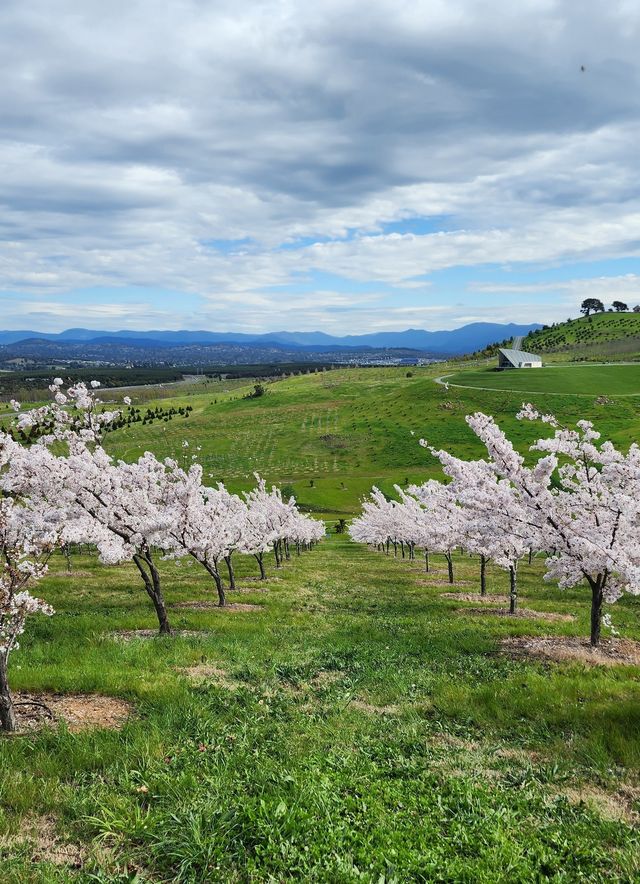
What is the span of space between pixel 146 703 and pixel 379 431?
131907 mm

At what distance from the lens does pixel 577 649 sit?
1605 cm

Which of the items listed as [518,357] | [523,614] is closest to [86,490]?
[523,614]

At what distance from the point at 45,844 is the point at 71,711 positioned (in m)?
4.25

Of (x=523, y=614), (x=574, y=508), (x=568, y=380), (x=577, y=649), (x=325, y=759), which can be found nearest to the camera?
(x=325, y=759)

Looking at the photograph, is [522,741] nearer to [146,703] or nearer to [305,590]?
[146,703]

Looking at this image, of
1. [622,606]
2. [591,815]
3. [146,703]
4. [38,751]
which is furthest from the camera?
[622,606]

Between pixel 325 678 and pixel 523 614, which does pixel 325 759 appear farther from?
pixel 523 614

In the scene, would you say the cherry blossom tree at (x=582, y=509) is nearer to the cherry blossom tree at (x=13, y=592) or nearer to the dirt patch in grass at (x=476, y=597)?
the dirt patch in grass at (x=476, y=597)

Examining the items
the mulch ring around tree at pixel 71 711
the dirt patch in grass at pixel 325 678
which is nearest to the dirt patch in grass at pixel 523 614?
the dirt patch in grass at pixel 325 678

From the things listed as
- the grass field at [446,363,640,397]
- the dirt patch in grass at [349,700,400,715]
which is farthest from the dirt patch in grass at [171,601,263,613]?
the grass field at [446,363,640,397]

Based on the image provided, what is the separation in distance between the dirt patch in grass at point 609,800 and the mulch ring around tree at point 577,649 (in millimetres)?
6695

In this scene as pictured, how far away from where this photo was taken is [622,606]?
93.3ft

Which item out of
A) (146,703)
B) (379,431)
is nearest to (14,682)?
(146,703)

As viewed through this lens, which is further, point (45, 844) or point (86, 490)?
point (86, 490)
